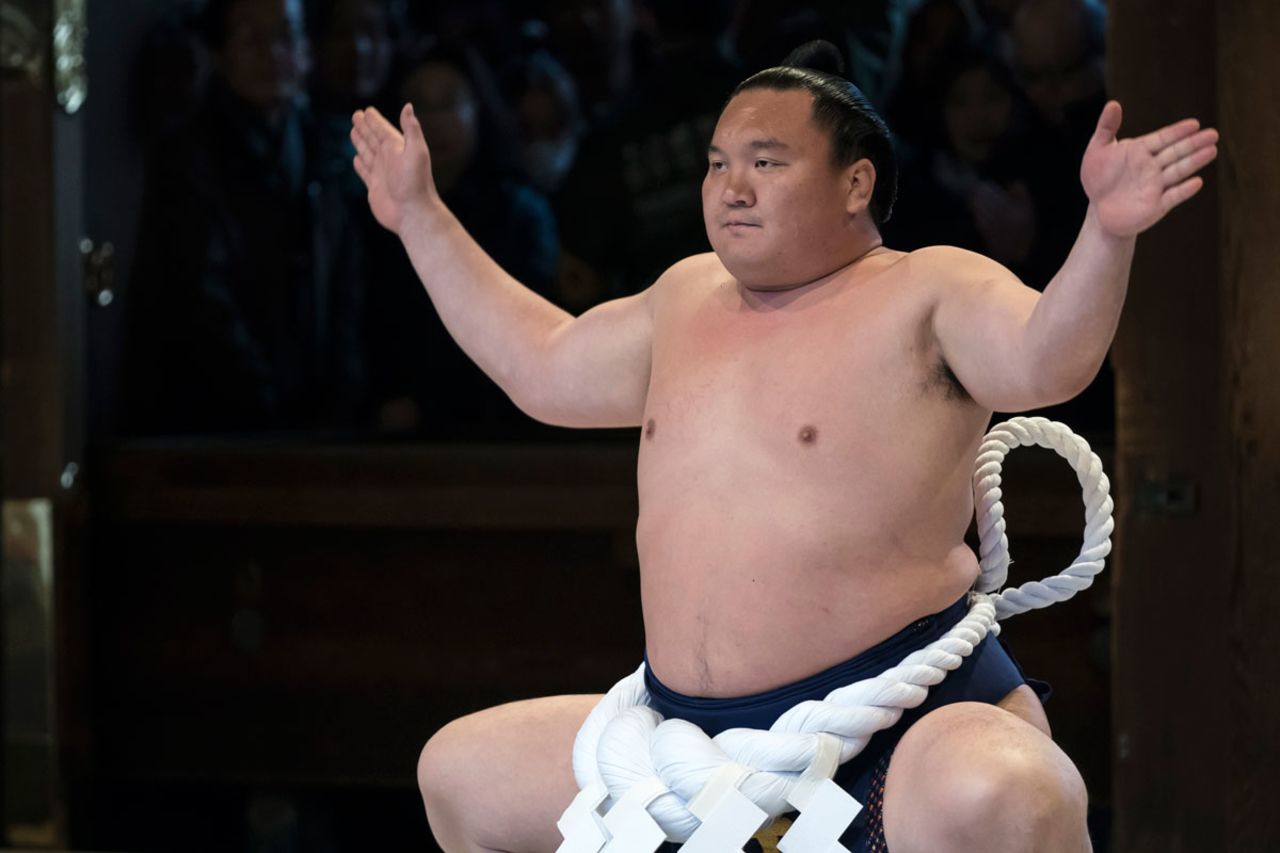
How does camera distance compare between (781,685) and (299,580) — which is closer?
(781,685)

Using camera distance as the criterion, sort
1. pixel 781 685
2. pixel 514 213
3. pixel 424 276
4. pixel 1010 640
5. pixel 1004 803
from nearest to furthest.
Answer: pixel 1004 803, pixel 781 685, pixel 424 276, pixel 1010 640, pixel 514 213

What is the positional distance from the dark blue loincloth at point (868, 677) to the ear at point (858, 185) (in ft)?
1.26

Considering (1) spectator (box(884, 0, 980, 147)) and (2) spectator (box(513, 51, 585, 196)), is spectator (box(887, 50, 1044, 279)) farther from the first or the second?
(2) spectator (box(513, 51, 585, 196))

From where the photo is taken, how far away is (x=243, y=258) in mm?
3412

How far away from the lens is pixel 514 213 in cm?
329

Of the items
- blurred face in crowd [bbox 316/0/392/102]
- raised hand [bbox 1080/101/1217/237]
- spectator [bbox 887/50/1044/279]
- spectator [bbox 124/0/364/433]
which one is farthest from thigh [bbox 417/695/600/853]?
blurred face in crowd [bbox 316/0/392/102]

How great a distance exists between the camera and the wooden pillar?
221 centimetres

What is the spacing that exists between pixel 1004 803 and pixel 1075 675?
1414mm

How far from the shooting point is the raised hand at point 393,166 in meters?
1.88

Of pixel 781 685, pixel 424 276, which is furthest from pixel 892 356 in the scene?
pixel 424 276

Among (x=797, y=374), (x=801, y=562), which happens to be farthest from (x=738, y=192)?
(x=801, y=562)

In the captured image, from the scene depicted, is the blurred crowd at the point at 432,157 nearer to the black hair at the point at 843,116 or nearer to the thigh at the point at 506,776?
the black hair at the point at 843,116

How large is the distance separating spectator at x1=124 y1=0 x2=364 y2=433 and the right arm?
1526 millimetres

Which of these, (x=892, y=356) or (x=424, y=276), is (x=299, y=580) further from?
(x=892, y=356)
